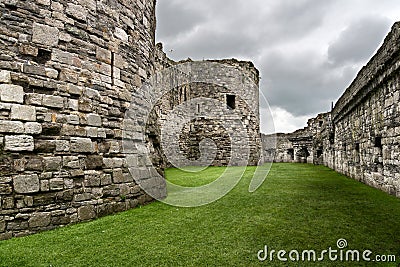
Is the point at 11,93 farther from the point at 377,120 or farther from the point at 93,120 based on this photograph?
the point at 377,120

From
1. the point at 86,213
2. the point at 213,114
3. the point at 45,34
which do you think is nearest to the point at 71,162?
the point at 86,213

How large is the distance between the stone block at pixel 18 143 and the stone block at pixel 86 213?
3.62ft

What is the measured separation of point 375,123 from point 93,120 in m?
5.66

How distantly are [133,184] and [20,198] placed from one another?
1.78 meters

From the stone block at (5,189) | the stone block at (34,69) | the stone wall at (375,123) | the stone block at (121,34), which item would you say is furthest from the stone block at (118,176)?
the stone wall at (375,123)

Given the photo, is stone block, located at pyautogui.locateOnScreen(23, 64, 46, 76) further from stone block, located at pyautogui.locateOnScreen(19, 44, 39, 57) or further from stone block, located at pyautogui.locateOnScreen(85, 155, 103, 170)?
stone block, located at pyautogui.locateOnScreen(85, 155, 103, 170)

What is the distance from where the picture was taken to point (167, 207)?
5.15 meters

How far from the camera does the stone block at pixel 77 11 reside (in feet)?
14.2

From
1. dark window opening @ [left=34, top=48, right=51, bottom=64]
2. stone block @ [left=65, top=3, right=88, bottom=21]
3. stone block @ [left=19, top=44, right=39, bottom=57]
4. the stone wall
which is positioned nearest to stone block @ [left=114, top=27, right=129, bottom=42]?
stone block @ [left=65, top=3, right=88, bottom=21]

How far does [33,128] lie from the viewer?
12.5 ft

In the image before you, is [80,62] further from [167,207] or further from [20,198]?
[167,207]

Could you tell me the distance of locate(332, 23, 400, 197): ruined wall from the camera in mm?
5059

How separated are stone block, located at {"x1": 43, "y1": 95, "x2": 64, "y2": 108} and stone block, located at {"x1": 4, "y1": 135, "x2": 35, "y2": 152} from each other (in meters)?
0.51

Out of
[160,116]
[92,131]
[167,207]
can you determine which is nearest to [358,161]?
[167,207]
